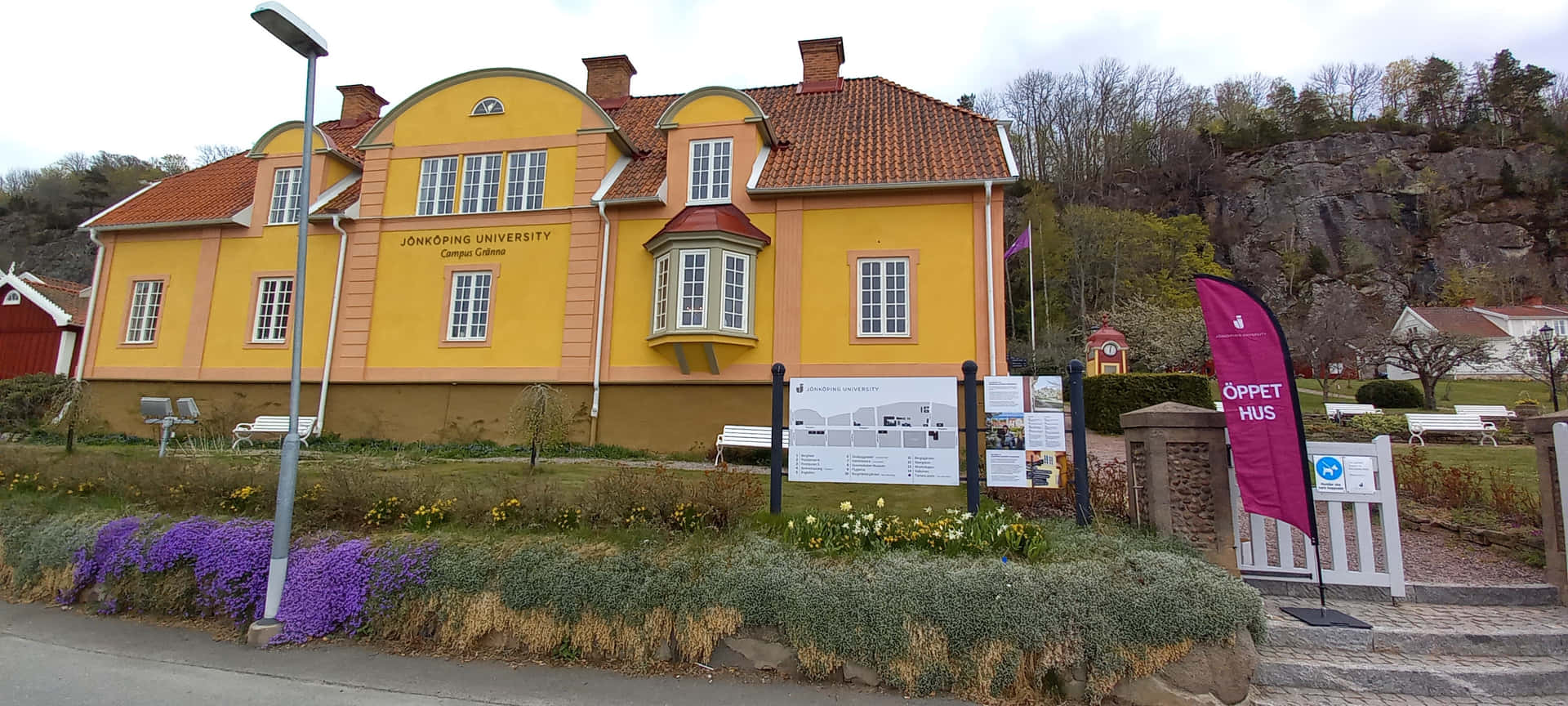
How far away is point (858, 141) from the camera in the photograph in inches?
627

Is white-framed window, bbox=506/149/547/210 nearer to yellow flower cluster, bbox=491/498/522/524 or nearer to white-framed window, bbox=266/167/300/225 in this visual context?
white-framed window, bbox=266/167/300/225

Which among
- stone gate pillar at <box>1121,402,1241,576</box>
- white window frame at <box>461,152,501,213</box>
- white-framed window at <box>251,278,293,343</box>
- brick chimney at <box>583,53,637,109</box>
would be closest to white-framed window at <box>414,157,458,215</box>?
white window frame at <box>461,152,501,213</box>

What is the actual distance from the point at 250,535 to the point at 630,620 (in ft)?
13.5

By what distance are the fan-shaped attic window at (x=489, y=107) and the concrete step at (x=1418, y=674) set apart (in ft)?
57.8

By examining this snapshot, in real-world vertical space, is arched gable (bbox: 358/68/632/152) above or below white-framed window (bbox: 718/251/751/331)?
above

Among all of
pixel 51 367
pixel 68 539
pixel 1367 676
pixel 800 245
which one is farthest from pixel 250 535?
pixel 51 367

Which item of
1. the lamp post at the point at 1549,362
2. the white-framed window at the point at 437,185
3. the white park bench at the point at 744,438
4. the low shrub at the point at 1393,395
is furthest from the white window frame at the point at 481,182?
the lamp post at the point at 1549,362

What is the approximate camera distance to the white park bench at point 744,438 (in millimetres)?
13328

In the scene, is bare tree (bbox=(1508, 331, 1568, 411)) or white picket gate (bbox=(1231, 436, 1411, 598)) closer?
white picket gate (bbox=(1231, 436, 1411, 598))

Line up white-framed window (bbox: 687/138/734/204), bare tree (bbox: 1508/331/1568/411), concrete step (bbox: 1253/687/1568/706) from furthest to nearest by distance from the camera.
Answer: bare tree (bbox: 1508/331/1568/411)
white-framed window (bbox: 687/138/734/204)
concrete step (bbox: 1253/687/1568/706)

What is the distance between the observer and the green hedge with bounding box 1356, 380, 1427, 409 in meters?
25.5

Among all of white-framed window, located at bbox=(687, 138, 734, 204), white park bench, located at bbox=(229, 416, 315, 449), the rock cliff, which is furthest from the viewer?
the rock cliff

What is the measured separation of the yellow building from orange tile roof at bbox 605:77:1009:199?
0.08 meters

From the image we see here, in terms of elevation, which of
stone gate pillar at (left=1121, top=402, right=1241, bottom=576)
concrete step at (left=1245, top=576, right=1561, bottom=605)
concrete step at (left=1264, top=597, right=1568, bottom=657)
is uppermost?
stone gate pillar at (left=1121, top=402, right=1241, bottom=576)
